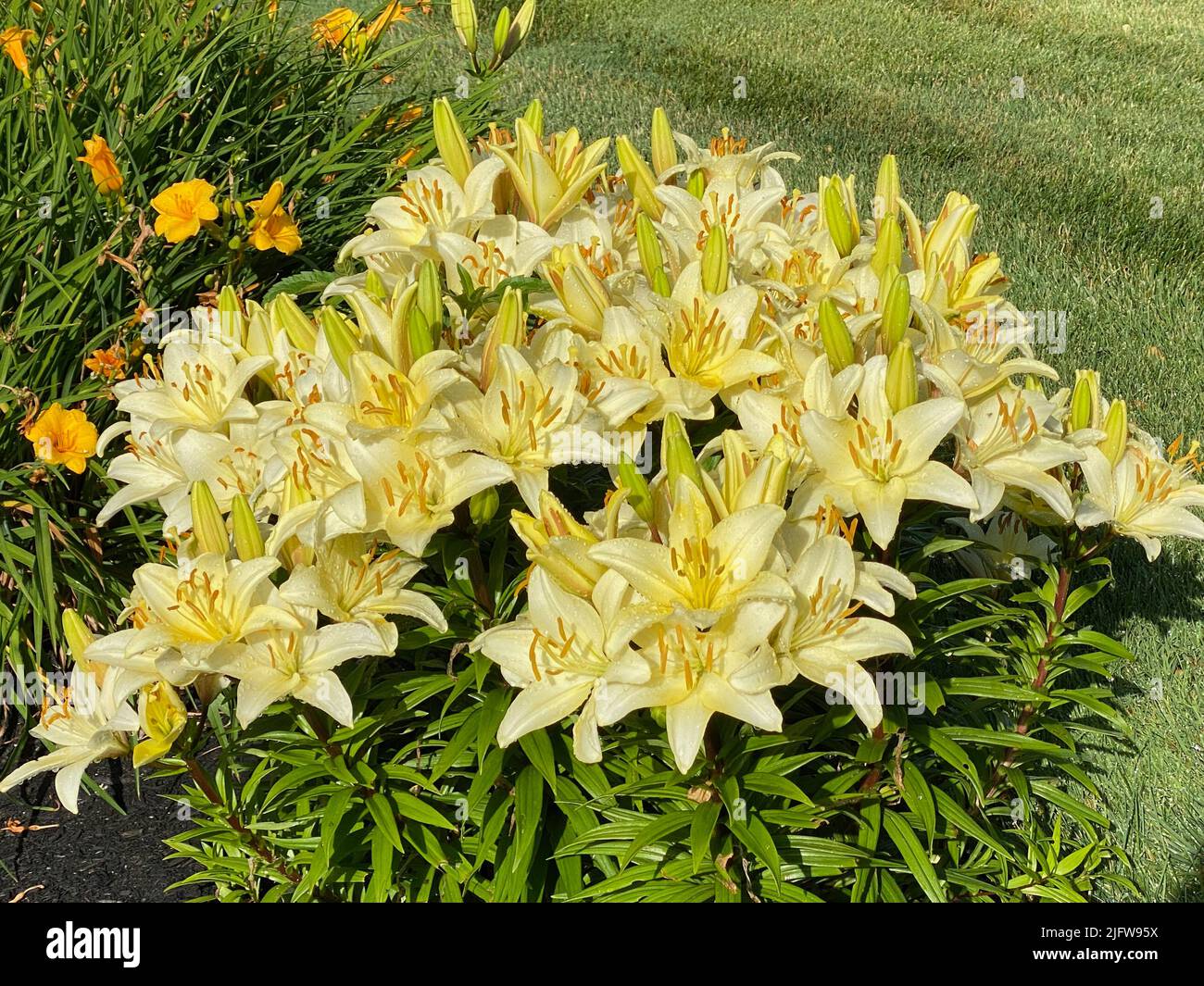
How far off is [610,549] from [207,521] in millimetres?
548

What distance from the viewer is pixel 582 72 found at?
21.8 ft

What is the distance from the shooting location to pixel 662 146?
2145 mm

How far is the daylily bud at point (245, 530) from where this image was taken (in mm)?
1561

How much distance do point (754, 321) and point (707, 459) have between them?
0.70 ft

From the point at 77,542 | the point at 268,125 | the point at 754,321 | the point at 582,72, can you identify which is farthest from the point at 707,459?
the point at 582,72

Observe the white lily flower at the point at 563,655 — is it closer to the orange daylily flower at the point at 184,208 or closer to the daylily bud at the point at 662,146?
the daylily bud at the point at 662,146

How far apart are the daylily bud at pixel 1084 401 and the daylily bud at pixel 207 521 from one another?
1.26 meters

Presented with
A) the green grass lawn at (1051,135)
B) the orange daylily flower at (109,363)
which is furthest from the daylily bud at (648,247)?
the green grass lawn at (1051,135)

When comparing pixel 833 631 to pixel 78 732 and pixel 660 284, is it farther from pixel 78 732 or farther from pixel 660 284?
pixel 78 732

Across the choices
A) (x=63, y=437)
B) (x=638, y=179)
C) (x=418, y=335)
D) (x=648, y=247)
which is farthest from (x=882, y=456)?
(x=63, y=437)

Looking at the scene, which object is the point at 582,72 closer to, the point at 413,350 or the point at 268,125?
the point at 268,125

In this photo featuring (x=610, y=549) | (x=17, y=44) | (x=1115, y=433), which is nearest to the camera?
(x=610, y=549)

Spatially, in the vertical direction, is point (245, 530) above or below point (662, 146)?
below

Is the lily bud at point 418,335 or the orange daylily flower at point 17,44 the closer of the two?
the lily bud at point 418,335
